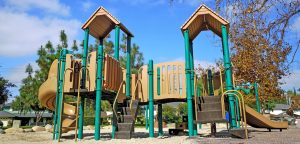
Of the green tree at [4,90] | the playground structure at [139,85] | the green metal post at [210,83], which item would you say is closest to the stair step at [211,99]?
the playground structure at [139,85]

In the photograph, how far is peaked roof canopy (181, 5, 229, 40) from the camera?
374 inches

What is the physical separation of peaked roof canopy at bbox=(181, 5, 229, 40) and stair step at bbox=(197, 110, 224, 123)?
3322 millimetres

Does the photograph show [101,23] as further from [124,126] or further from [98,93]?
[124,126]

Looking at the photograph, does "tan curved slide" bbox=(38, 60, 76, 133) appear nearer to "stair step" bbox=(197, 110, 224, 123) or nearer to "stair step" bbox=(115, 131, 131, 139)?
"stair step" bbox=(115, 131, 131, 139)

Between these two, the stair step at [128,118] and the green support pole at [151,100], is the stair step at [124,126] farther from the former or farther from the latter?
the green support pole at [151,100]

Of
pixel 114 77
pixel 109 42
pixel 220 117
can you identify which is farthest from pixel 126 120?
pixel 109 42

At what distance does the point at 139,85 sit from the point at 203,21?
3626 millimetres

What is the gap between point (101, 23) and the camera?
11.5m

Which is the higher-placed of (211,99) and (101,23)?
(101,23)

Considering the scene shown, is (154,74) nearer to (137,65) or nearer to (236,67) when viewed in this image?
(236,67)

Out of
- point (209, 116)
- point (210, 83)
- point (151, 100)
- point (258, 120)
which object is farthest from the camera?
point (210, 83)

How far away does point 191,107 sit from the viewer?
28.6ft

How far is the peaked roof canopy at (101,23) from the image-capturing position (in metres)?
10.9

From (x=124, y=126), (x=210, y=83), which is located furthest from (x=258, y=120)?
(x=124, y=126)
